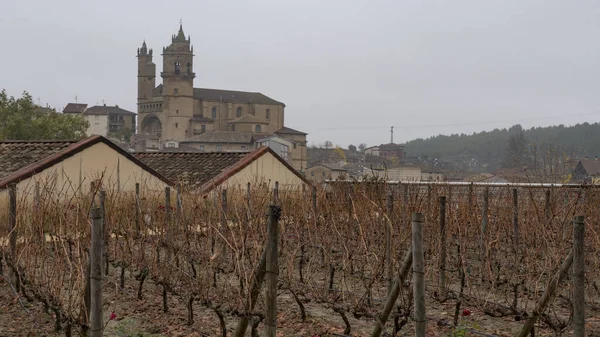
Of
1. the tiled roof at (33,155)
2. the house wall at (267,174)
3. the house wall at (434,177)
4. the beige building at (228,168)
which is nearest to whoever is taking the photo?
the tiled roof at (33,155)

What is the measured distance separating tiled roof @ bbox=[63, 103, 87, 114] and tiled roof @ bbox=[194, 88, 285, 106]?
1824 centimetres

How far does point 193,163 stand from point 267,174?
2.51 metres

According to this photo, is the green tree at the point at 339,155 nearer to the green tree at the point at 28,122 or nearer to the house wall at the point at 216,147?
the house wall at the point at 216,147

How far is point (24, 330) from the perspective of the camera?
7.42 meters

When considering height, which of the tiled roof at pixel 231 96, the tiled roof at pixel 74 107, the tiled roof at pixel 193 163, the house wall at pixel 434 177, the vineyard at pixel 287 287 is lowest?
the vineyard at pixel 287 287

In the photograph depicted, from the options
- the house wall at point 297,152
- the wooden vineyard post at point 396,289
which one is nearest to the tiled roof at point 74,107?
the house wall at point 297,152

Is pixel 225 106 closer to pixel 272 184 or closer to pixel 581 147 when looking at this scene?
pixel 581 147

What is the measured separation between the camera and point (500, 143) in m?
93.2

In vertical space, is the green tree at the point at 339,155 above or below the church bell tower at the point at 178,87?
below

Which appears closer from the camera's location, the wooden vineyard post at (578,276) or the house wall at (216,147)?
the wooden vineyard post at (578,276)

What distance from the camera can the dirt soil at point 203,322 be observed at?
24.1 ft

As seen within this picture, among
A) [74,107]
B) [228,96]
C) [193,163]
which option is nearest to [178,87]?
[228,96]

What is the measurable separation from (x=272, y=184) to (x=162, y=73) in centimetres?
7616

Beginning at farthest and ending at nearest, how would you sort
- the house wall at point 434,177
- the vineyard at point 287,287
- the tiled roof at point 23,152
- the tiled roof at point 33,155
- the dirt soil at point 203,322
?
the house wall at point 434,177, the tiled roof at point 23,152, the tiled roof at point 33,155, the dirt soil at point 203,322, the vineyard at point 287,287
